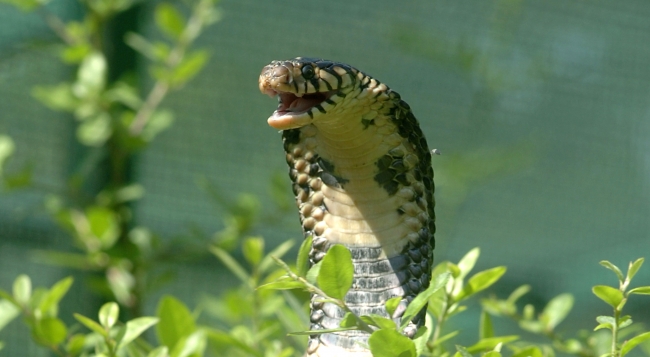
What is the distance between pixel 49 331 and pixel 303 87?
Result: 288 millimetres

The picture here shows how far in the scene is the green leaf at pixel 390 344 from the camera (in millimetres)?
500

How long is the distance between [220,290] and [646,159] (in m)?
1.19

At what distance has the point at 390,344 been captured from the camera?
0.51 meters

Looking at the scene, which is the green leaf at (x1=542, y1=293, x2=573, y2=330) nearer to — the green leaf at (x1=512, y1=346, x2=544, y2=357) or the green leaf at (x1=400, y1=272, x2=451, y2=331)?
the green leaf at (x1=512, y1=346, x2=544, y2=357)

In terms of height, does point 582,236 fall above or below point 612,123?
below

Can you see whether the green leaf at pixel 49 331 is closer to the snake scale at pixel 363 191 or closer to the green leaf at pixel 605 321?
the snake scale at pixel 363 191

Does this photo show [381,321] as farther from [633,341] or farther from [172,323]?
[172,323]

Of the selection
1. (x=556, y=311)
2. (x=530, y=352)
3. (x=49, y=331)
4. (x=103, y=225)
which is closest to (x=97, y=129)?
(x=103, y=225)

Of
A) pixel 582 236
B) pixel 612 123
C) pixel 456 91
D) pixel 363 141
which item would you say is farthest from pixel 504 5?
pixel 363 141

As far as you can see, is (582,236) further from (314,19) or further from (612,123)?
(314,19)

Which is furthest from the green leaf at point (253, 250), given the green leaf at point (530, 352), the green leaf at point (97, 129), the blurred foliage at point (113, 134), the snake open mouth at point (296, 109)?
the green leaf at point (97, 129)

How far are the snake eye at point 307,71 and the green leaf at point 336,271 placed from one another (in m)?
0.21

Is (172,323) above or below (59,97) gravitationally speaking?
below

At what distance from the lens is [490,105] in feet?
7.86
